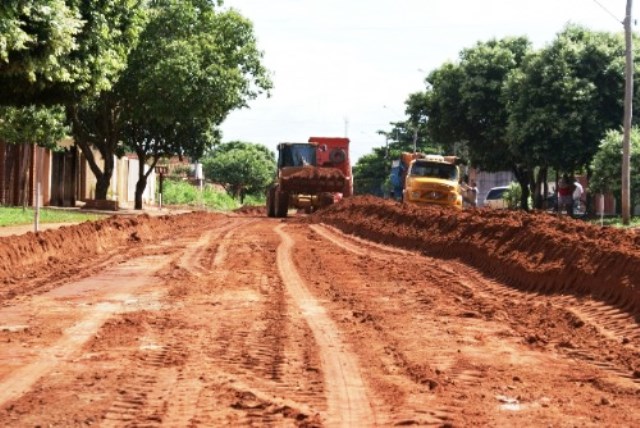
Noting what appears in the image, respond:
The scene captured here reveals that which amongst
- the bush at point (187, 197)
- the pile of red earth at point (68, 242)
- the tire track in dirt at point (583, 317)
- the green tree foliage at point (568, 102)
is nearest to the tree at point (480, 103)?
the green tree foliage at point (568, 102)

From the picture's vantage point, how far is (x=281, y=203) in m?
45.8

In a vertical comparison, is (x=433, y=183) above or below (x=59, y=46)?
below

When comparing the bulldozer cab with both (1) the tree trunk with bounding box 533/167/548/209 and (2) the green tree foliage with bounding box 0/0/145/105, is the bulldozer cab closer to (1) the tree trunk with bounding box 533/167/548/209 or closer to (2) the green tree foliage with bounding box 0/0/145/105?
(1) the tree trunk with bounding box 533/167/548/209

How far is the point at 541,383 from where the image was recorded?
8273 millimetres

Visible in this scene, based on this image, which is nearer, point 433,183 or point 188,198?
point 433,183

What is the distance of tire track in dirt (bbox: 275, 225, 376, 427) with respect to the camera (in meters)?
6.89

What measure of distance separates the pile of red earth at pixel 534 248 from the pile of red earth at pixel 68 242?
623cm

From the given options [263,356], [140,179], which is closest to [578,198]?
[140,179]

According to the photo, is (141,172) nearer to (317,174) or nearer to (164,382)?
(317,174)

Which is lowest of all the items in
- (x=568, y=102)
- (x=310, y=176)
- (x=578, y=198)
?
(x=578, y=198)

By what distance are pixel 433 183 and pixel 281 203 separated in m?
8.92

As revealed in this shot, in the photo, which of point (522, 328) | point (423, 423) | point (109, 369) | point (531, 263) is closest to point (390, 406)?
point (423, 423)

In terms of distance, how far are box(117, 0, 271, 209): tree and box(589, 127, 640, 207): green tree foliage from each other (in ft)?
49.9

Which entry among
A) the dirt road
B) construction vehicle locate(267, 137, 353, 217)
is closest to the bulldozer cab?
construction vehicle locate(267, 137, 353, 217)
